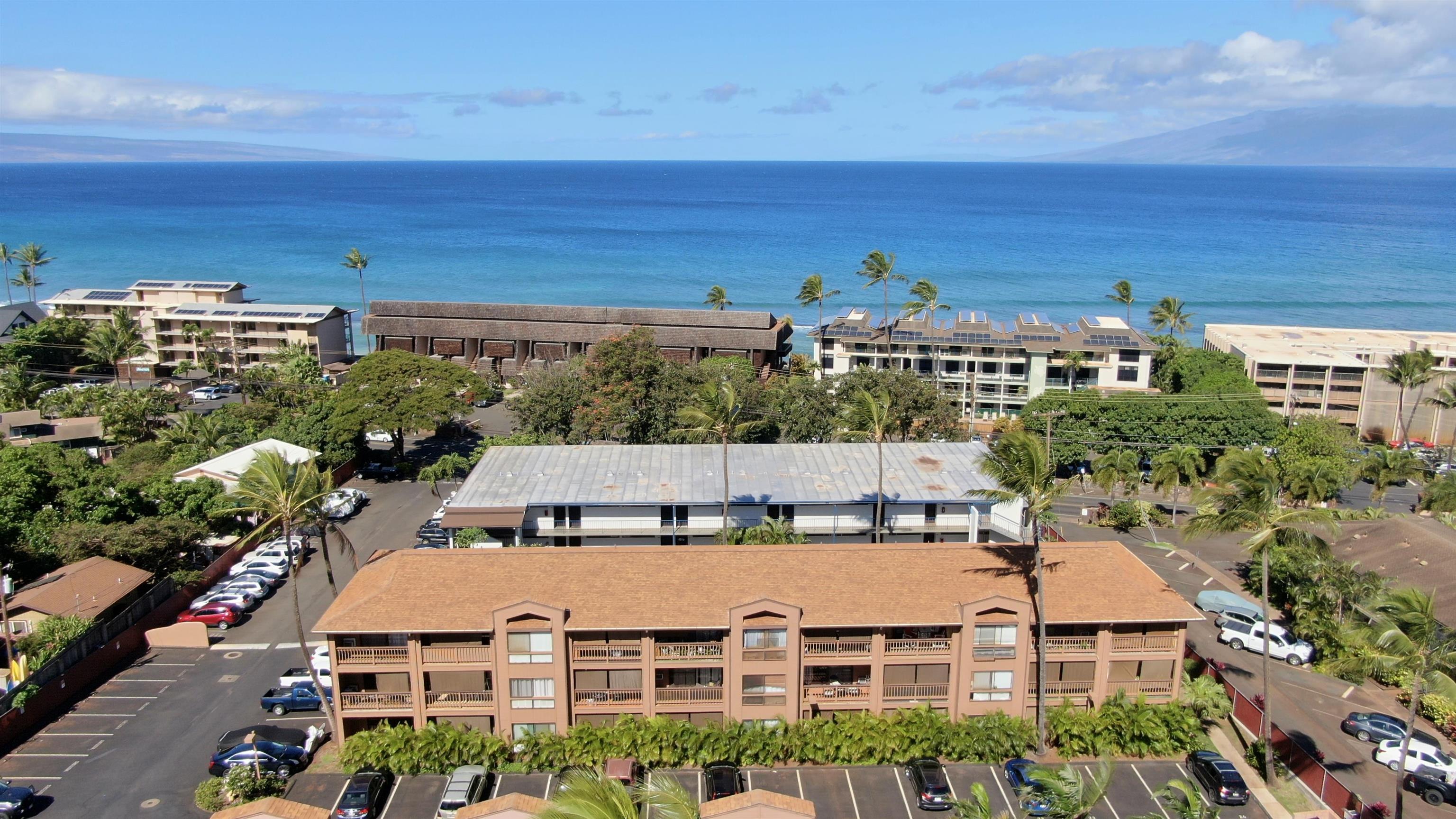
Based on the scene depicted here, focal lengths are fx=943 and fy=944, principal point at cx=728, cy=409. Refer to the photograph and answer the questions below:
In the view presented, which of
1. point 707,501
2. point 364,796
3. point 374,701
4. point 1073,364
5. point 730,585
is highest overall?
point 1073,364

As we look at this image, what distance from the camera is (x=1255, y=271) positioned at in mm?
165875

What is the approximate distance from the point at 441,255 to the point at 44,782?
15968 centimetres

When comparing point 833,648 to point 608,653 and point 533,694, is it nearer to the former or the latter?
point 608,653

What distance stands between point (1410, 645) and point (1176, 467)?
113 feet

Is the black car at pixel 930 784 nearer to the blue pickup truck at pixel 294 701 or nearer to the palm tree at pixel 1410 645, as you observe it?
the palm tree at pixel 1410 645

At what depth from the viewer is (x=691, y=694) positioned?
3162cm

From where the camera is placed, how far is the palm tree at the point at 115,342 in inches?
3012

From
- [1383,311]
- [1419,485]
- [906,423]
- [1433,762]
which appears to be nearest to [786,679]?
[1433,762]

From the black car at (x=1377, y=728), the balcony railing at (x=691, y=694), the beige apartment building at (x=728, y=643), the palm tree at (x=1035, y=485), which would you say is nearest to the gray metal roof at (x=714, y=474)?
the beige apartment building at (x=728, y=643)

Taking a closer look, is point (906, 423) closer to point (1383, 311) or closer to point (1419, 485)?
point (1419, 485)

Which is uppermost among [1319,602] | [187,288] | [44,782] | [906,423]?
[187,288]

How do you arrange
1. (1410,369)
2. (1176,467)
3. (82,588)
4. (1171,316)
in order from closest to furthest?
(82,588) < (1176,467) < (1410,369) < (1171,316)

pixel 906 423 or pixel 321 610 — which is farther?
pixel 906 423

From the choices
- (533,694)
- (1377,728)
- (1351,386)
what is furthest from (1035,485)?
(1351,386)
